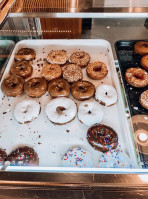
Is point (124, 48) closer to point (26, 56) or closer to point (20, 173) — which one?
point (26, 56)

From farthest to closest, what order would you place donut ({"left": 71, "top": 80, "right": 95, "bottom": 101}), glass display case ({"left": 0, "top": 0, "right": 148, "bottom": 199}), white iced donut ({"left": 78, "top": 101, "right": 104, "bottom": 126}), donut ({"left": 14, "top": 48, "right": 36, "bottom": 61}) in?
donut ({"left": 14, "top": 48, "right": 36, "bottom": 61}) < donut ({"left": 71, "top": 80, "right": 95, "bottom": 101}) < white iced donut ({"left": 78, "top": 101, "right": 104, "bottom": 126}) < glass display case ({"left": 0, "top": 0, "right": 148, "bottom": 199})

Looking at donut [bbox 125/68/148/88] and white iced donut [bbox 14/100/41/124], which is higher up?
donut [bbox 125/68/148/88]

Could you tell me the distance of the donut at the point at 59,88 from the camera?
2439 millimetres

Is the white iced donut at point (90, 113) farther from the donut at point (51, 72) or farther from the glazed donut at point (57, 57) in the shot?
the glazed donut at point (57, 57)

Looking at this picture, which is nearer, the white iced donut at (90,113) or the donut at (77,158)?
the donut at (77,158)

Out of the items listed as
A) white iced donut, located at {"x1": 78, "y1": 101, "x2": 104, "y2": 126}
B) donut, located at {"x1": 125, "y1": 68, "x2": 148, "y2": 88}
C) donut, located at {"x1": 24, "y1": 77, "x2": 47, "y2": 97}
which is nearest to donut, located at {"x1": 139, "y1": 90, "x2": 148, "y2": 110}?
donut, located at {"x1": 125, "y1": 68, "x2": 148, "y2": 88}

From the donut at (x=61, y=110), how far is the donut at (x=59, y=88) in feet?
0.35

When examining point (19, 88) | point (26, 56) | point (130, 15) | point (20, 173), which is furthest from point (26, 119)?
point (130, 15)

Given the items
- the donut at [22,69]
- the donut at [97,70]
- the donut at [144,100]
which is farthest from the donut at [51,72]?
the donut at [144,100]

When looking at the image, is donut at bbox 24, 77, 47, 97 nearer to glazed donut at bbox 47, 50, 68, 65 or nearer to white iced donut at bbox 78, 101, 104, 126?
glazed donut at bbox 47, 50, 68, 65

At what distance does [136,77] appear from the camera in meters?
2.62

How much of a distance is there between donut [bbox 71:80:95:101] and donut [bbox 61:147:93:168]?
80cm

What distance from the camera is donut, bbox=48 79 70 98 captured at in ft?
8.00

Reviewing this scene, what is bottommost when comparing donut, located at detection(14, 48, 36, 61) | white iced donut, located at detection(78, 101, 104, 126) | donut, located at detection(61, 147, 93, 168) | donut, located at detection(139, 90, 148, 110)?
donut, located at detection(61, 147, 93, 168)
